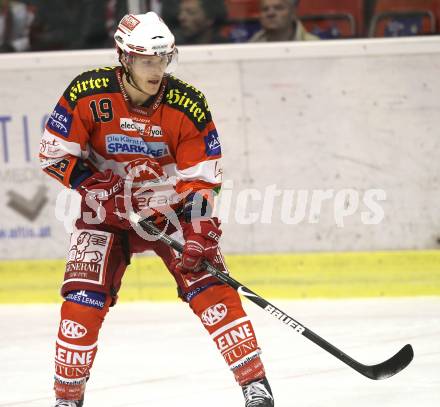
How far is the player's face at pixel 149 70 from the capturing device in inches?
154

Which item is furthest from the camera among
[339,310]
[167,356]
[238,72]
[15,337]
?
[238,72]

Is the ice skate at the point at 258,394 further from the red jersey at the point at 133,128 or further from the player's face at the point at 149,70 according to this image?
the player's face at the point at 149,70

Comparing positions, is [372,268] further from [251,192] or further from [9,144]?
[9,144]

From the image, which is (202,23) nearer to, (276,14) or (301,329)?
→ (276,14)

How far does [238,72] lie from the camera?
6504 mm

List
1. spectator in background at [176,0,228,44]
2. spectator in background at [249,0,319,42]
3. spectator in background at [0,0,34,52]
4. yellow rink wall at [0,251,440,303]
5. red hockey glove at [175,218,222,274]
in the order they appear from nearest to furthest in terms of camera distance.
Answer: red hockey glove at [175,218,222,274] < yellow rink wall at [0,251,440,303] < spectator in background at [249,0,319,42] < spectator in background at [176,0,228,44] < spectator in background at [0,0,34,52]

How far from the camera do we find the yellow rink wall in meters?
6.38

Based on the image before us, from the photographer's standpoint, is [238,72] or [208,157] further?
[238,72]

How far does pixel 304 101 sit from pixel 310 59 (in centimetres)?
23

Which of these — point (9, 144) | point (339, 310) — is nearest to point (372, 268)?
point (339, 310)

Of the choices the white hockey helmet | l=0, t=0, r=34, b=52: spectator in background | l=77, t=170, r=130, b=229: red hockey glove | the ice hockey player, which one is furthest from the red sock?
l=0, t=0, r=34, b=52: spectator in background

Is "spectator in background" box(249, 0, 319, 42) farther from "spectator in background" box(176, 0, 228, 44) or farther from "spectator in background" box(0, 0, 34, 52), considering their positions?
"spectator in background" box(0, 0, 34, 52)

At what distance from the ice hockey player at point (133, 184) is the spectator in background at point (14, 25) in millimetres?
2805

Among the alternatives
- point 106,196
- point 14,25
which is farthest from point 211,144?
point 14,25
